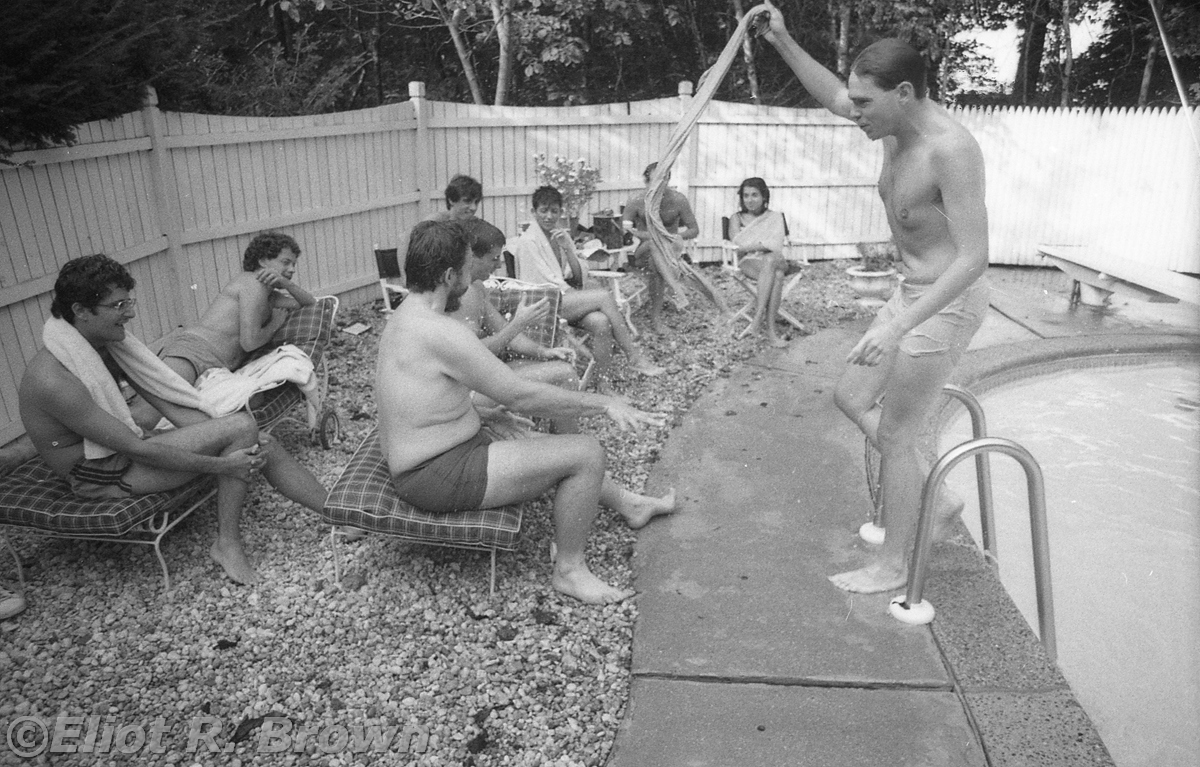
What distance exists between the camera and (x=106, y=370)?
11.1ft

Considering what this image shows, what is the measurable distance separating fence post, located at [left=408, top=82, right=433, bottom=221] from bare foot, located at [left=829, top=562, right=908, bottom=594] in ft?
19.7

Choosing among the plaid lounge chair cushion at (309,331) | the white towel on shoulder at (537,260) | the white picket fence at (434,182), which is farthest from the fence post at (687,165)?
the plaid lounge chair cushion at (309,331)

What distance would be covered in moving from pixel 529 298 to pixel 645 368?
1.08m

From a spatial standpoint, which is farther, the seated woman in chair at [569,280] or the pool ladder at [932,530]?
the seated woman in chair at [569,280]

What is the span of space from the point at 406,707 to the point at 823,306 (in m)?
6.49

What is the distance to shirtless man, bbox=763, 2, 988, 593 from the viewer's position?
3.00m

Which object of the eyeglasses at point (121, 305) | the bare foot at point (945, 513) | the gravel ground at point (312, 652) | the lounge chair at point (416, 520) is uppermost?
the eyeglasses at point (121, 305)

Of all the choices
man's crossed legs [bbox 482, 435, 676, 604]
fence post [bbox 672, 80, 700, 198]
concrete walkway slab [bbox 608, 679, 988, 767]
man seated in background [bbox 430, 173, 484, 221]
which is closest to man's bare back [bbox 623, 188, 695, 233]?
fence post [bbox 672, 80, 700, 198]

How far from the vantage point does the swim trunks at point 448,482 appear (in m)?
3.21

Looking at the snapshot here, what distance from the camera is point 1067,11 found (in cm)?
1294

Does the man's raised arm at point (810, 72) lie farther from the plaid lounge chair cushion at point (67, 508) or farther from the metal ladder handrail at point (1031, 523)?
the plaid lounge chair cushion at point (67, 508)

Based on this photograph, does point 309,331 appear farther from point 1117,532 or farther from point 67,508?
point 1117,532

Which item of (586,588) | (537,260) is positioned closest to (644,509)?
(586,588)

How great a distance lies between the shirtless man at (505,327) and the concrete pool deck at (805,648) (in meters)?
0.70
